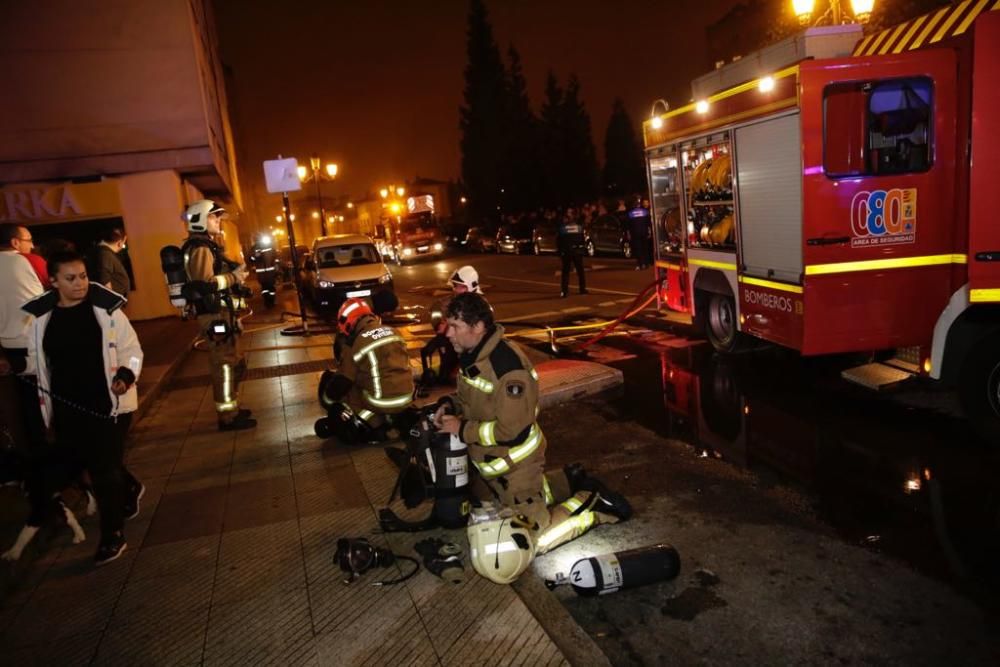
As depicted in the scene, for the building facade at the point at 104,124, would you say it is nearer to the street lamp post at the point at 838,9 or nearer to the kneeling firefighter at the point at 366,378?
the kneeling firefighter at the point at 366,378

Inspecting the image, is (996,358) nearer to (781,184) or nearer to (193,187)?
(781,184)

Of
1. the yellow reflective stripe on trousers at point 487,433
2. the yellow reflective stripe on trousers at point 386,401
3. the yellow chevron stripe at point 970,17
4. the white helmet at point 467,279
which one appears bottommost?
the yellow reflective stripe on trousers at point 386,401

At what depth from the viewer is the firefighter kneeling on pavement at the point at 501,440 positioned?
11.6 ft

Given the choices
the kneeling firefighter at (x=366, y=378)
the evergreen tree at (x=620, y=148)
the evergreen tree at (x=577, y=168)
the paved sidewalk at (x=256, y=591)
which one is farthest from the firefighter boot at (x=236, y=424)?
the evergreen tree at (x=620, y=148)

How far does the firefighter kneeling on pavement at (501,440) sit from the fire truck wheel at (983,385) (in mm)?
3409

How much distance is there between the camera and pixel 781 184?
20.9ft

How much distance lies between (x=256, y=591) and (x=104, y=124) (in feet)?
50.3

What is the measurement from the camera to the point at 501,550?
11.5 feet

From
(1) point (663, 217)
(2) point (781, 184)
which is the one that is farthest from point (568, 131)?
(2) point (781, 184)

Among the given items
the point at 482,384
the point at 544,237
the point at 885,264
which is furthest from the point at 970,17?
the point at 544,237

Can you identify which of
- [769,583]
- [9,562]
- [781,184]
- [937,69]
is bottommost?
[769,583]

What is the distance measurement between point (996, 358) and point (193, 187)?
21.1m

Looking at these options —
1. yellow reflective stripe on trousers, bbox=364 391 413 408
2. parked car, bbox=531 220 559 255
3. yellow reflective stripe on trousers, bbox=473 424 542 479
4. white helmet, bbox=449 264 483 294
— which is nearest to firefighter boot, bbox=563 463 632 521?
yellow reflective stripe on trousers, bbox=473 424 542 479

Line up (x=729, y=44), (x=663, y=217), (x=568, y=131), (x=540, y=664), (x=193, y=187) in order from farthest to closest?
(x=568, y=131) < (x=729, y=44) < (x=193, y=187) < (x=663, y=217) < (x=540, y=664)
